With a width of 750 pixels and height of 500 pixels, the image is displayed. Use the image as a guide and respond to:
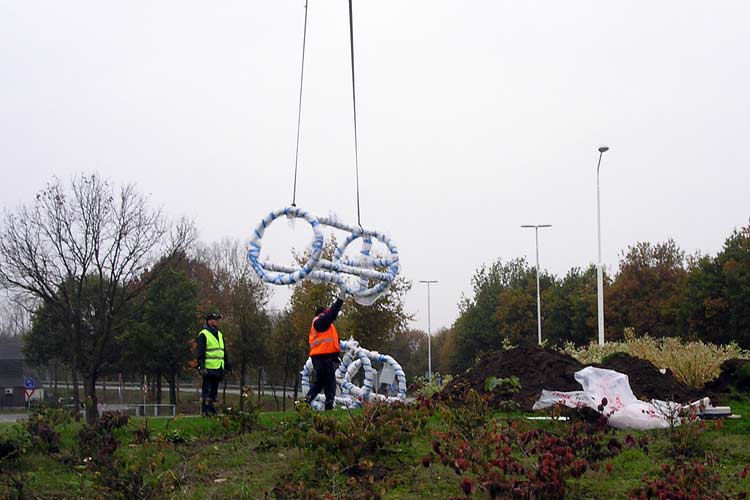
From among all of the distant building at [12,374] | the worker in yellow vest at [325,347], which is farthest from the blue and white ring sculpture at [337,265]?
the distant building at [12,374]

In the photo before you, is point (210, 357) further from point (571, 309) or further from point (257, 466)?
point (571, 309)

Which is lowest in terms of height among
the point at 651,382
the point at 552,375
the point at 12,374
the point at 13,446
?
the point at 12,374

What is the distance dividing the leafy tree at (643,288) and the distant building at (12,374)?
34729 mm

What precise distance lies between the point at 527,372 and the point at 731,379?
361cm

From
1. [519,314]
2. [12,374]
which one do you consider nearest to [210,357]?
[519,314]

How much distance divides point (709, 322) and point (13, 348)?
50.2 meters

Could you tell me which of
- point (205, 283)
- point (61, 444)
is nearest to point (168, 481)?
point (61, 444)

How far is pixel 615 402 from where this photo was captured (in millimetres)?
10633

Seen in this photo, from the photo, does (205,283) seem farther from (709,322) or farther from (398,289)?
(709,322)

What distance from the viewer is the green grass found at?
723 cm

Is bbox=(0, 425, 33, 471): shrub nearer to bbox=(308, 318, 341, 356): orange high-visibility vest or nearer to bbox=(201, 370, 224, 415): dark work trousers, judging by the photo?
bbox=(201, 370, 224, 415): dark work trousers

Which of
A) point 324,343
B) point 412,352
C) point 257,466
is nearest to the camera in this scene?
point 257,466

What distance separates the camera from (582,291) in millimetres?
50719

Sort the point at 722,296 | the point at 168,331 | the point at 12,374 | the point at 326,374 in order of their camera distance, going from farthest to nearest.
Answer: the point at 12,374, the point at 168,331, the point at 722,296, the point at 326,374
